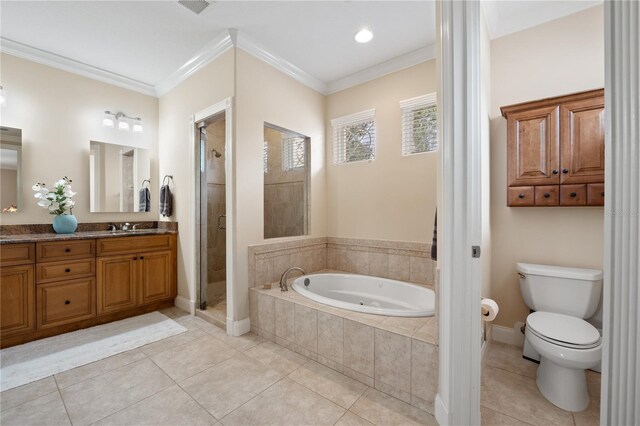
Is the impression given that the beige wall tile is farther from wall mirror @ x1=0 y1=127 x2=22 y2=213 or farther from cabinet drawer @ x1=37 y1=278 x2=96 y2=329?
wall mirror @ x1=0 y1=127 x2=22 y2=213

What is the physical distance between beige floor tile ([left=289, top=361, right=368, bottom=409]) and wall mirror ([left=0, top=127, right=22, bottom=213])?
10.4 ft

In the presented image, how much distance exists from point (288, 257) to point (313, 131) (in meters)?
1.55

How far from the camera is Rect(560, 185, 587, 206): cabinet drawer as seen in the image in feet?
6.38

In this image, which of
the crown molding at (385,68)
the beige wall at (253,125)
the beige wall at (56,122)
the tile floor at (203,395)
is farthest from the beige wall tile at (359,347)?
the beige wall at (56,122)

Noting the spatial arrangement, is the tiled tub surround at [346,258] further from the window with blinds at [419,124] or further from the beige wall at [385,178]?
the window with blinds at [419,124]

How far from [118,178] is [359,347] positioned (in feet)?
11.2

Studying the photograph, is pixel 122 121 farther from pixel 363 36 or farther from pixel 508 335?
pixel 508 335

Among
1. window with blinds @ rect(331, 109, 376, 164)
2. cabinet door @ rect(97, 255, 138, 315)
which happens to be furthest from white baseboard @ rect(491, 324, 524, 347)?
cabinet door @ rect(97, 255, 138, 315)

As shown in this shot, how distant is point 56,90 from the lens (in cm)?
289

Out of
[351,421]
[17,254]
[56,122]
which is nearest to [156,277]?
[17,254]

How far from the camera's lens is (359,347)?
187cm

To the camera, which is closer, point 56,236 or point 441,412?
point 441,412

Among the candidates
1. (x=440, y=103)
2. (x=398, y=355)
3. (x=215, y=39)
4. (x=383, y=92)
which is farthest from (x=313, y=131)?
(x=398, y=355)

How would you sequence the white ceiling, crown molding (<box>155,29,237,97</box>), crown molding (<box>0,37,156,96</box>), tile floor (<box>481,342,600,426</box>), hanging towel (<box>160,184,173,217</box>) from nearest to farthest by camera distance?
1. tile floor (<box>481,342,600,426</box>)
2. the white ceiling
3. crown molding (<box>155,29,237,97</box>)
4. crown molding (<box>0,37,156,96</box>)
5. hanging towel (<box>160,184,173,217</box>)
